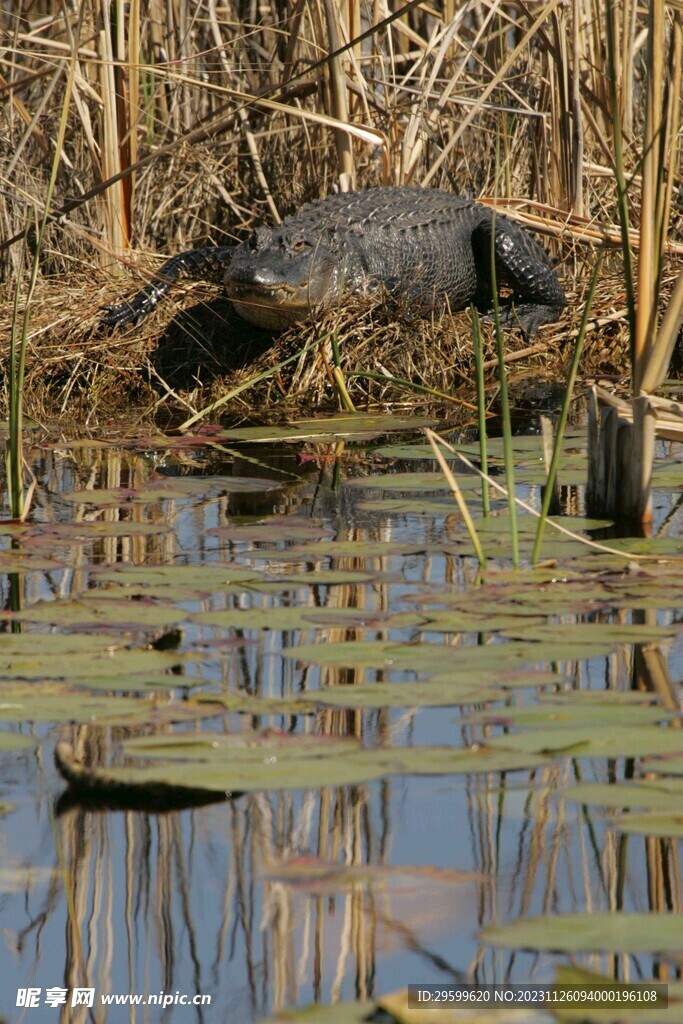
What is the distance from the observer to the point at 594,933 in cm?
135

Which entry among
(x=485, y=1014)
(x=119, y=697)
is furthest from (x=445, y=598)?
(x=485, y=1014)

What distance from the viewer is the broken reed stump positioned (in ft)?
10.1

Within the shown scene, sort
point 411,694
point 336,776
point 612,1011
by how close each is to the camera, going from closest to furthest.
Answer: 1. point 612,1011
2. point 336,776
3. point 411,694

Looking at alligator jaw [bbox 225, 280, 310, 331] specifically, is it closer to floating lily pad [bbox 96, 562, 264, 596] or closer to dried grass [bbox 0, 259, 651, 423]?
dried grass [bbox 0, 259, 651, 423]

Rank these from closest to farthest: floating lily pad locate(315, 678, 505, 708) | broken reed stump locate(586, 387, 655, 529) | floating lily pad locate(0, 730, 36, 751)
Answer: floating lily pad locate(0, 730, 36, 751)
floating lily pad locate(315, 678, 505, 708)
broken reed stump locate(586, 387, 655, 529)

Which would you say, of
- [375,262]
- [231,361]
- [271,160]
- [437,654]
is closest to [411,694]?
[437,654]

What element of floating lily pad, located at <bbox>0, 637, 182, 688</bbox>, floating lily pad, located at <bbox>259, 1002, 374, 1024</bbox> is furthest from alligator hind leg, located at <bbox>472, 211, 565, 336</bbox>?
floating lily pad, located at <bbox>259, 1002, 374, 1024</bbox>

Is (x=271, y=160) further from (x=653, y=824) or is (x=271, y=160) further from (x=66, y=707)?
(x=653, y=824)

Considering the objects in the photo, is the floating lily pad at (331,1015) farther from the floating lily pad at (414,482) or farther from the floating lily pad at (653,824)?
the floating lily pad at (414,482)

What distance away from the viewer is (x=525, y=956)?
143 cm

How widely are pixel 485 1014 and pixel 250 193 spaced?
5920 mm

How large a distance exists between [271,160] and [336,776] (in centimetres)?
538

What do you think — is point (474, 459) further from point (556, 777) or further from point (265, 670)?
point (556, 777)

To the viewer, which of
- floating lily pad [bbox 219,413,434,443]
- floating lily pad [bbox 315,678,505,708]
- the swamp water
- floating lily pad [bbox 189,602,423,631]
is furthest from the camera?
floating lily pad [bbox 219,413,434,443]
